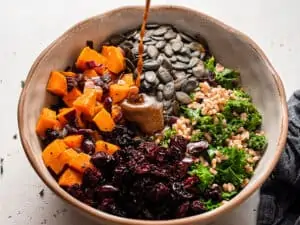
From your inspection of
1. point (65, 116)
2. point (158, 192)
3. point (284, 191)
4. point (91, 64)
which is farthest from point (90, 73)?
point (284, 191)

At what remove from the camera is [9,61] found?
5.28 feet

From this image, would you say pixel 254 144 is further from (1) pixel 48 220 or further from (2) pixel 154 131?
(1) pixel 48 220

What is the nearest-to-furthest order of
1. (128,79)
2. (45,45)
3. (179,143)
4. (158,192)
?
(158,192) → (179,143) → (128,79) → (45,45)

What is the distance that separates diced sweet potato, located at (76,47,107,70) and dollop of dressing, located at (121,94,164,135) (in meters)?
0.12

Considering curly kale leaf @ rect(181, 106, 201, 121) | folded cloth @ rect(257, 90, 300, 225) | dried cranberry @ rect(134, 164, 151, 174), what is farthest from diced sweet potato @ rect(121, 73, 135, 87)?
folded cloth @ rect(257, 90, 300, 225)

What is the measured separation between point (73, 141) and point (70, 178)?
0.26 feet

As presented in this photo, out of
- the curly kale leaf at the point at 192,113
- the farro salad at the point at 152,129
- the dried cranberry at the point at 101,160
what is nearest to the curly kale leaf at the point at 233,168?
the farro salad at the point at 152,129

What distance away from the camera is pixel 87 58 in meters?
1.47

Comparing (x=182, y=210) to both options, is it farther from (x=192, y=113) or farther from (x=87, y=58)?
(x=87, y=58)

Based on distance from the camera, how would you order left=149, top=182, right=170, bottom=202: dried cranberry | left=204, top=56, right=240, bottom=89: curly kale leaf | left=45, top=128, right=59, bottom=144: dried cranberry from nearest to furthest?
left=149, top=182, right=170, bottom=202: dried cranberry, left=45, top=128, right=59, bottom=144: dried cranberry, left=204, top=56, right=240, bottom=89: curly kale leaf

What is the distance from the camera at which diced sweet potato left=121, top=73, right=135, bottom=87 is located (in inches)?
57.3

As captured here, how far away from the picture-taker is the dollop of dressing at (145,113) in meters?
1.40

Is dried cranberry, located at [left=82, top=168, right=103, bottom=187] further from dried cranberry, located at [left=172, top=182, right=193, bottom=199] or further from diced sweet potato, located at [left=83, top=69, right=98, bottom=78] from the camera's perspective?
diced sweet potato, located at [left=83, top=69, right=98, bottom=78]

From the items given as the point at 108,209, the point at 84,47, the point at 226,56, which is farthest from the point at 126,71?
the point at 108,209
